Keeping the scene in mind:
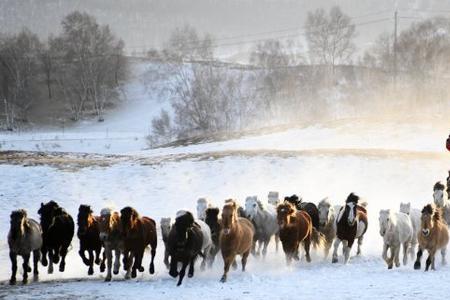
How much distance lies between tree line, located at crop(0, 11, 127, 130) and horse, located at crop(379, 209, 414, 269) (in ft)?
229

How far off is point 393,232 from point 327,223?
93.8 inches

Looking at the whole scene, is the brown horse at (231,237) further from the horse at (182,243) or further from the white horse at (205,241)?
the horse at (182,243)

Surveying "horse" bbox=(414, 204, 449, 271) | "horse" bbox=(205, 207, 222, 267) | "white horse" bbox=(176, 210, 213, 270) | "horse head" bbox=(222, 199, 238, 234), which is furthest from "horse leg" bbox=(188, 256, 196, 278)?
"horse" bbox=(414, 204, 449, 271)

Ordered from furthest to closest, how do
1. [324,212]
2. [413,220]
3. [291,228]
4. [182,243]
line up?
[324,212]
[413,220]
[291,228]
[182,243]

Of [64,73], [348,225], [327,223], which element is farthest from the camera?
[64,73]

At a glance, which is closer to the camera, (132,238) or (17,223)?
(17,223)

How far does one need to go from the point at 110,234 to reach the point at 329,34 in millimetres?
75080

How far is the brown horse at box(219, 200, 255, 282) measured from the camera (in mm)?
14352

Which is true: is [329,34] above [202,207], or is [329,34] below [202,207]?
above

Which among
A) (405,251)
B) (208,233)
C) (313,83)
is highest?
(313,83)

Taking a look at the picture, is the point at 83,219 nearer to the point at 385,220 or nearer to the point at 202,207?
the point at 202,207

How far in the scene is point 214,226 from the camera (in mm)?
15570

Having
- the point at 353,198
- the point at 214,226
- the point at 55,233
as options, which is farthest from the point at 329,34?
the point at 55,233

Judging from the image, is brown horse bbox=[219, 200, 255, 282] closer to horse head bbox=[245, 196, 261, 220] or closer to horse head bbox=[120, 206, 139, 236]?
horse head bbox=[245, 196, 261, 220]
